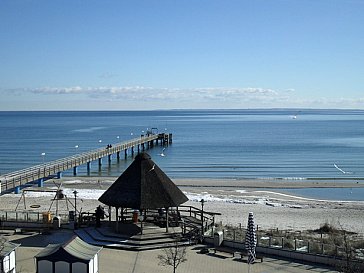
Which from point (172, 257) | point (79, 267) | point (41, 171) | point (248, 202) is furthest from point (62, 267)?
point (41, 171)

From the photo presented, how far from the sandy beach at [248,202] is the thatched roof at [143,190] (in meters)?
7.27

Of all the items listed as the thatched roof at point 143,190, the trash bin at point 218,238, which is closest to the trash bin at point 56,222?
the thatched roof at point 143,190

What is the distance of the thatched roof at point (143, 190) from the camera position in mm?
22328

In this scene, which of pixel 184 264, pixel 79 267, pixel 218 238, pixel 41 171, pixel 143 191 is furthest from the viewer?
pixel 41 171

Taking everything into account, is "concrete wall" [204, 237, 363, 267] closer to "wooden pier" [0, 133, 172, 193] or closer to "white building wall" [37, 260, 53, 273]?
"white building wall" [37, 260, 53, 273]

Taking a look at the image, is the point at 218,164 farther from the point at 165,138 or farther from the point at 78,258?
the point at 78,258

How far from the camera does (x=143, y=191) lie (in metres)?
22.6

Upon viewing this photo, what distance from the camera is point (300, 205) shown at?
37.7 meters

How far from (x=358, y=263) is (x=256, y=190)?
92.7ft

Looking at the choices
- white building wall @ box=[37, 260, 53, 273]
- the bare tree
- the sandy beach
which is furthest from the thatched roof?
the sandy beach

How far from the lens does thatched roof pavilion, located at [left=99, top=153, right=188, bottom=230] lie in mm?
22312

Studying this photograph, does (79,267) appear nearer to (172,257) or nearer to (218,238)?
(172,257)

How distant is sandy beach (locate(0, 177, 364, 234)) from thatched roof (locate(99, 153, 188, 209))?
7271 millimetres

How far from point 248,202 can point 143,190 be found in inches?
683
